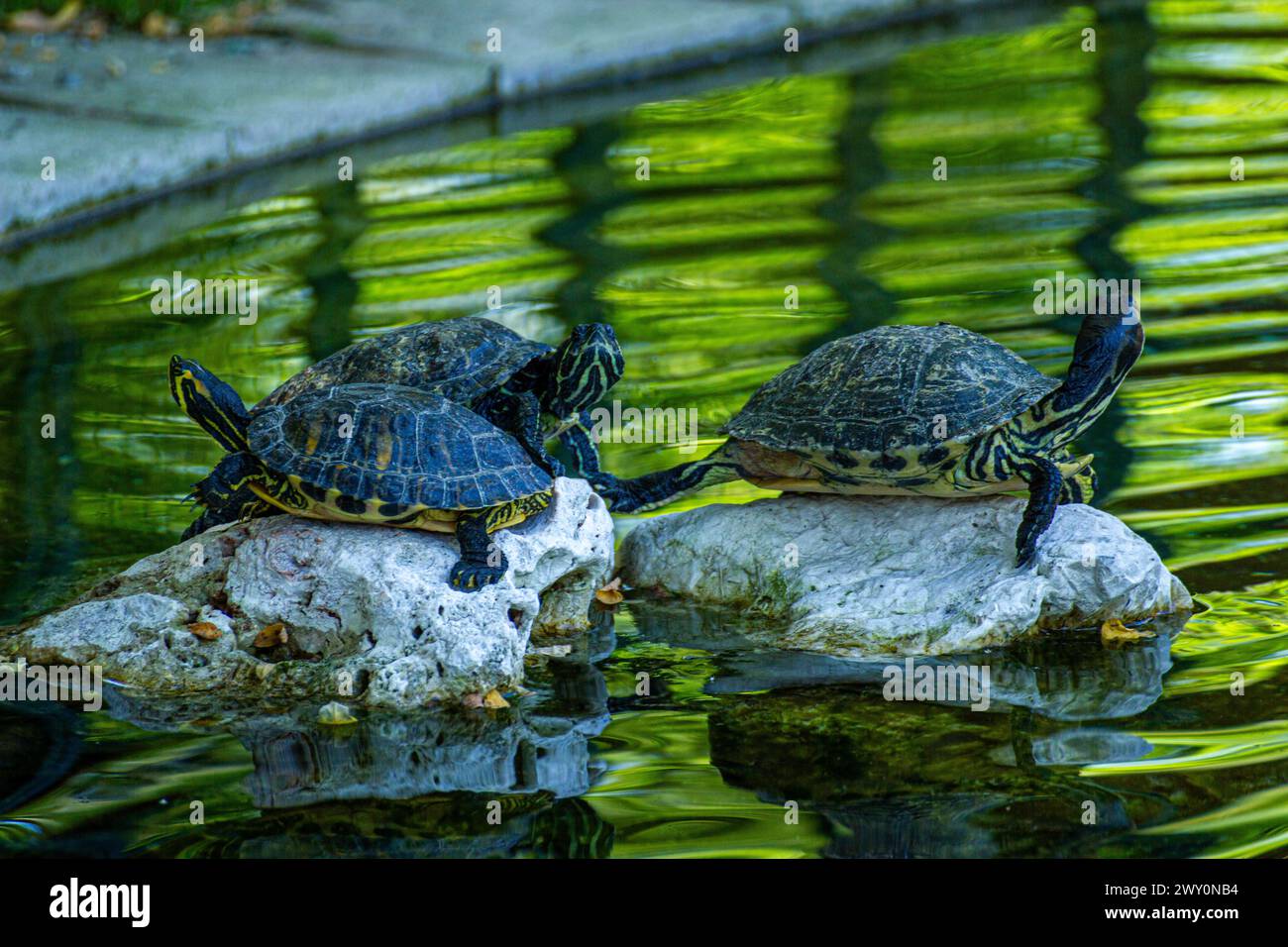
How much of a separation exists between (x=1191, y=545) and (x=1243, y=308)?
2505 millimetres

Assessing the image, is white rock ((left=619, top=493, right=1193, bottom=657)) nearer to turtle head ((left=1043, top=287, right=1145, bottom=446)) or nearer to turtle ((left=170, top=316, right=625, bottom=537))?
turtle head ((left=1043, top=287, right=1145, bottom=446))

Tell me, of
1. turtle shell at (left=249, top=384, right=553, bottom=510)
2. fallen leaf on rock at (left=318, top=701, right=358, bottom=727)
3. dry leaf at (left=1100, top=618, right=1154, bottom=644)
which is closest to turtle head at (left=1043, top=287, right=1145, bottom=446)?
dry leaf at (left=1100, top=618, right=1154, bottom=644)

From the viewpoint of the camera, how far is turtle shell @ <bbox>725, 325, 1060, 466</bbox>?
15.2 feet

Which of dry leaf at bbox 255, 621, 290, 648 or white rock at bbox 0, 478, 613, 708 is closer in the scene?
white rock at bbox 0, 478, 613, 708

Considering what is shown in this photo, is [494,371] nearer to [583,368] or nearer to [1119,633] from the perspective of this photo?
[583,368]

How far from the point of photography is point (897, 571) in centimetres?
478

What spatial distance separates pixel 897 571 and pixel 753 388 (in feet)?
6.50

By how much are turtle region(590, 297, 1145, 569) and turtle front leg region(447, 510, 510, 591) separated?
873 millimetres

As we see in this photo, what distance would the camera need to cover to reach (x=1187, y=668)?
4.39 m

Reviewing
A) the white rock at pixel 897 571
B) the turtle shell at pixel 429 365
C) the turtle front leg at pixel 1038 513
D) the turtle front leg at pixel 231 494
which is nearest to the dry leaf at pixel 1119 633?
the white rock at pixel 897 571

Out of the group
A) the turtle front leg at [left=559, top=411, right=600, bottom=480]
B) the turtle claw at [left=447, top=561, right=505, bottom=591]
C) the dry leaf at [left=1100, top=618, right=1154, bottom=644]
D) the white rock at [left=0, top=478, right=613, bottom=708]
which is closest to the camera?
the white rock at [left=0, top=478, right=613, bottom=708]

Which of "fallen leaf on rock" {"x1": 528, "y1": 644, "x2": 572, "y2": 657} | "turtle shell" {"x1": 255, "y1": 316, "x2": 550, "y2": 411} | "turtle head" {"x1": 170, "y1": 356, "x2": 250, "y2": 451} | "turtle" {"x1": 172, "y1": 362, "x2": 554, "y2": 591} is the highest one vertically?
"turtle shell" {"x1": 255, "y1": 316, "x2": 550, "y2": 411}

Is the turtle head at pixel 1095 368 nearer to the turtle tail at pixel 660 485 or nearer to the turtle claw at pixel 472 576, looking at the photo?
the turtle tail at pixel 660 485

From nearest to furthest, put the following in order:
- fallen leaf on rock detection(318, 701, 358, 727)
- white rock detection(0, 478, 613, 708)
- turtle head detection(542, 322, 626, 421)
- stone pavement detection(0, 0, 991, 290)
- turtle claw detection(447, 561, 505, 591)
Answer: fallen leaf on rock detection(318, 701, 358, 727)
white rock detection(0, 478, 613, 708)
turtle claw detection(447, 561, 505, 591)
turtle head detection(542, 322, 626, 421)
stone pavement detection(0, 0, 991, 290)
